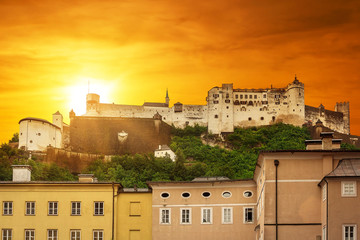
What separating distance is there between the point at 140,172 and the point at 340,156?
277 feet

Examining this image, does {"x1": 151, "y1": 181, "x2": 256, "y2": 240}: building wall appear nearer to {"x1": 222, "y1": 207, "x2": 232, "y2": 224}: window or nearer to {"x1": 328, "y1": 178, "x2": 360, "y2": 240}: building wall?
{"x1": 222, "y1": 207, "x2": 232, "y2": 224}: window

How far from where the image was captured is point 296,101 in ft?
536

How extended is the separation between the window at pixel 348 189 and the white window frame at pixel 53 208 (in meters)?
24.8

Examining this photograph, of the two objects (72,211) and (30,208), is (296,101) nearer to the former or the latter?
(72,211)

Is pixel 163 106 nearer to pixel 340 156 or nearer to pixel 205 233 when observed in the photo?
pixel 205 233

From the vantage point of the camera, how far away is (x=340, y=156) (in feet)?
139

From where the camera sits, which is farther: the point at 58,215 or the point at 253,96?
the point at 253,96

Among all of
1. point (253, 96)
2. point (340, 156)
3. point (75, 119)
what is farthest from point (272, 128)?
point (340, 156)

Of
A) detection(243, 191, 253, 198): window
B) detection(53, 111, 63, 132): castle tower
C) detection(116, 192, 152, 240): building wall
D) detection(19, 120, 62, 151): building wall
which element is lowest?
detection(116, 192, 152, 240): building wall

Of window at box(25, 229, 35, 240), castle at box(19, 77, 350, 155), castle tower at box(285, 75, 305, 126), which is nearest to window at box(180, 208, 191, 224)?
window at box(25, 229, 35, 240)

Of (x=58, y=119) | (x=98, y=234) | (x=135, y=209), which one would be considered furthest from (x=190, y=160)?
(x=98, y=234)

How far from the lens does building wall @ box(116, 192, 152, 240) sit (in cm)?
5606

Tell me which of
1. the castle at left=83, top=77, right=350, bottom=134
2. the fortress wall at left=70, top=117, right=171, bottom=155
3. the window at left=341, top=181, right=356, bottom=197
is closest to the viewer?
the window at left=341, top=181, right=356, bottom=197

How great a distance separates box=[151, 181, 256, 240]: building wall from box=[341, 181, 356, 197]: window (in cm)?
1534
